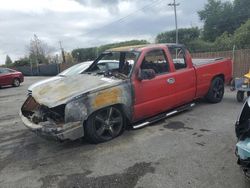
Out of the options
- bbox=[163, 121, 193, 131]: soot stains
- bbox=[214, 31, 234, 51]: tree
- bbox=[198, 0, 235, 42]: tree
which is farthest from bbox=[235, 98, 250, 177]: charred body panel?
bbox=[198, 0, 235, 42]: tree

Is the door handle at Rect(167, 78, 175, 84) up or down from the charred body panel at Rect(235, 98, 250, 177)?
up

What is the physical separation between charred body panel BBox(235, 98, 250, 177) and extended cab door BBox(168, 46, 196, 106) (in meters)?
3.15

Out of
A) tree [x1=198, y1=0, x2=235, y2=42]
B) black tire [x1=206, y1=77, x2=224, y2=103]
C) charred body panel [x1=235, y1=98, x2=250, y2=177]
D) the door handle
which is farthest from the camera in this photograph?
tree [x1=198, y1=0, x2=235, y2=42]

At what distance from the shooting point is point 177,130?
249 inches

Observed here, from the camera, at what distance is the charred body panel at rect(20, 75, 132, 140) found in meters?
5.25

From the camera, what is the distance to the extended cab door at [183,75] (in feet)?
23.4

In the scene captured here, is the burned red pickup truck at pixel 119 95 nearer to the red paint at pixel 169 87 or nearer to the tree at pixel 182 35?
the red paint at pixel 169 87

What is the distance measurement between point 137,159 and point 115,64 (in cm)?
299

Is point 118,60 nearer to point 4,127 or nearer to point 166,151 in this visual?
point 166,151

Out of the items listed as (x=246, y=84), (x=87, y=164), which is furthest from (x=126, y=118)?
(x=246, y=84)

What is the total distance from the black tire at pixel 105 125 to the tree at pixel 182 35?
1336 inches

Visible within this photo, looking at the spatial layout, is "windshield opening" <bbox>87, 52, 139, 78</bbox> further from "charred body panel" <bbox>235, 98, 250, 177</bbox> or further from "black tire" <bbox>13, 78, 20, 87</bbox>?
"black tire" <bbox>13, 78, 20, 87</bbox>

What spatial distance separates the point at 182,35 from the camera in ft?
130

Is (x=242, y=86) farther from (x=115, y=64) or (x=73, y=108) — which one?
(x=73, y=108)
